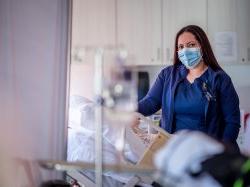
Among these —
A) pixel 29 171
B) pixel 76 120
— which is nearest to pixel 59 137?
pixel 29 171

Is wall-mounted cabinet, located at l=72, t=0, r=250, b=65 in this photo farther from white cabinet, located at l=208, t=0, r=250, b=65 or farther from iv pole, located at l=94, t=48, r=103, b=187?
iv pole, located at l=94, t=48, r=103, b=187

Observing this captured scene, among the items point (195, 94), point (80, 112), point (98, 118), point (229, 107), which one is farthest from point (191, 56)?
point (98, 118)

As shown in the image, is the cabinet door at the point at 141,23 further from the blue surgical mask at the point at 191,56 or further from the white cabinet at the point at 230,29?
the blue surgical mask at the point at 191,56

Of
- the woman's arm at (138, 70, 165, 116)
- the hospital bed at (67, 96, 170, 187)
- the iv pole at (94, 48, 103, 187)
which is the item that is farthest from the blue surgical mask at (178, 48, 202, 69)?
the iv pole at (94, 48, 103, 187)

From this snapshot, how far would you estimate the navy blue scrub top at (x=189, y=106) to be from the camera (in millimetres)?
1717

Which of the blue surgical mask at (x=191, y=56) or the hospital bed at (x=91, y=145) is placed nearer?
the hospital bed at (x=91, y=145)

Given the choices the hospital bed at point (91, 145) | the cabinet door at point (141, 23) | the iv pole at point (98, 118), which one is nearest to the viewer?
the iv pole at point (98, 118)

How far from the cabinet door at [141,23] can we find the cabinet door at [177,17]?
2.1 inches

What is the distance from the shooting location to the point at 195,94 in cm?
174

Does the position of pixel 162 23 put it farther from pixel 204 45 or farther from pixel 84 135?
pixel 84 135

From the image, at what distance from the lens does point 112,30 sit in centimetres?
286

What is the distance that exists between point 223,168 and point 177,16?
2346mm

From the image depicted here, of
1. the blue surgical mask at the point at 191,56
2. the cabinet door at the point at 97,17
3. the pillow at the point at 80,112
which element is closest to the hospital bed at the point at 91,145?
the pillow at the point at 80,112

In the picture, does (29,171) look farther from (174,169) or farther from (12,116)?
(174,169)
